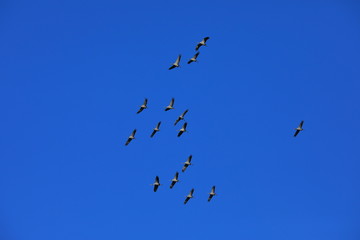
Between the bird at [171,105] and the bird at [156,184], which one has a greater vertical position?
the bird at [171,105]

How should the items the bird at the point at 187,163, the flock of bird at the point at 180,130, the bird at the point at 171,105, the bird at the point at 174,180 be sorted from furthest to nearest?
1. the bird at the point at 174,180
2. the bird at the point at 187,163
3. the bird at the point at 171,105
4. the flock of bird at the point at 180,130

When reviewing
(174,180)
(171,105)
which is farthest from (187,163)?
(171,105)

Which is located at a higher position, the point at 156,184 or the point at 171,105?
the point at 171,105

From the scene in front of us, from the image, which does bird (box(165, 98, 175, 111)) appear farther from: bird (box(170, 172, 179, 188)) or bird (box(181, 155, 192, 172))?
bird (box(170, 172, 179, 188))

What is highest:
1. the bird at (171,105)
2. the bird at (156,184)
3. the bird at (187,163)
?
the bird at (171,105)

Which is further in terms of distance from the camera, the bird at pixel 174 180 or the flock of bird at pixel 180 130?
the bird at pixel 174 180

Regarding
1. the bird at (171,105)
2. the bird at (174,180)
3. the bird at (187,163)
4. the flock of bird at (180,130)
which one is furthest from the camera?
the bird at (174,180)

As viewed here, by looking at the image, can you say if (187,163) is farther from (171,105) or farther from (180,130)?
(171,105)

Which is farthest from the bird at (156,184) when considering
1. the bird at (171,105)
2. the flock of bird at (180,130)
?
the bird at (171,105)

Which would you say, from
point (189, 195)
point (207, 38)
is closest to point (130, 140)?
point (189, 195)

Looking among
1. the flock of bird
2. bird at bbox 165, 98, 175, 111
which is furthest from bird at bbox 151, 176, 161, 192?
bird at bbox 165, 98, 175, 111

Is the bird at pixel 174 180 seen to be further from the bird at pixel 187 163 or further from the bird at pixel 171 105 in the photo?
the bird at pixel 171 105

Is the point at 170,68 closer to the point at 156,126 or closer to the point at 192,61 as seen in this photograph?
the point at 192,61

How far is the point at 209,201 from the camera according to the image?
392 ft
